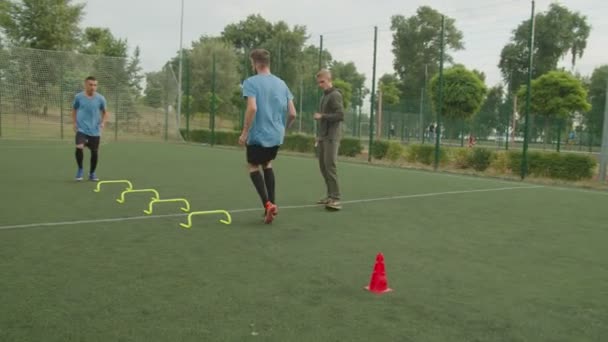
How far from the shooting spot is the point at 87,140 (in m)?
8.97

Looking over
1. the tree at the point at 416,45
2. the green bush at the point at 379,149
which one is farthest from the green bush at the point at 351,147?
the tree at the point at 416,45

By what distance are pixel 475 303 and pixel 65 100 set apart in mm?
23464

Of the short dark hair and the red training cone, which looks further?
the short dark hair

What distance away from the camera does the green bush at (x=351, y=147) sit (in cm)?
1738

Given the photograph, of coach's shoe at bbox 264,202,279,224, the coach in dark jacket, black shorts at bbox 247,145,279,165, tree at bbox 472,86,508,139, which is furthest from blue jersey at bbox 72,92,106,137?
tree at bbox 472,86,508,139

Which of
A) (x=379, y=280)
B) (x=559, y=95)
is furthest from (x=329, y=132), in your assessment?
(x=559, y=95)

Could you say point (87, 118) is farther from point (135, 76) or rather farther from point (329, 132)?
point (135, 76)

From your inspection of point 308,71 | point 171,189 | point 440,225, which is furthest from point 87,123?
point 308,71

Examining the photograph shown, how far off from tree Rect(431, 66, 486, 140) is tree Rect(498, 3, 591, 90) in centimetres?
2504

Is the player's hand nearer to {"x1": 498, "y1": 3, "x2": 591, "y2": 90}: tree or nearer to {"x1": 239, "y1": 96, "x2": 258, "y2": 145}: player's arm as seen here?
{"x1": 239, "y1": 96, "x2": 258, "y2": 145}: player's arm

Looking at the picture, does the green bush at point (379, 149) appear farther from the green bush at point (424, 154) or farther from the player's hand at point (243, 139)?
the player's hand at point (243, 139)

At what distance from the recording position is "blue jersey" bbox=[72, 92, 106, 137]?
887cm

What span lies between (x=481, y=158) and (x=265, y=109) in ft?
30.9

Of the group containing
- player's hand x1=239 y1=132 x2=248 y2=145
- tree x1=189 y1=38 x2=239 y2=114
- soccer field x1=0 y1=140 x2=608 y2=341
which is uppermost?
tree x1=189 y1=38 x2=239 y2=114
